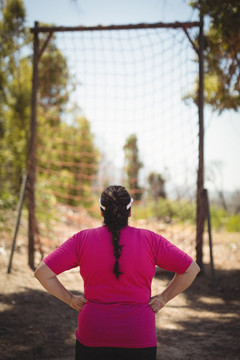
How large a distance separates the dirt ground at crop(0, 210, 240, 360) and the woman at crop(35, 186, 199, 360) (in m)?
1.46

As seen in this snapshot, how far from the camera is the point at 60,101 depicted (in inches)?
608

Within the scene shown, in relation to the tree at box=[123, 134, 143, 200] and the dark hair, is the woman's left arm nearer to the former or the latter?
the dark hair

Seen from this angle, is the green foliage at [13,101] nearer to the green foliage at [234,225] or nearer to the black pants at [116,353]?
the green foliage at [234,225]

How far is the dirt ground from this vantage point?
2.78 m

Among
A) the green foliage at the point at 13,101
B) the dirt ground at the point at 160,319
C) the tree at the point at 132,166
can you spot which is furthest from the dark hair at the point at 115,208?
the green foliage at the point at 13,101

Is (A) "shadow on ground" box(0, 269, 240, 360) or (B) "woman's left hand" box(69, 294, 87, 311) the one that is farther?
(A) "shadow on ground" box(0, 269, 240, 360)

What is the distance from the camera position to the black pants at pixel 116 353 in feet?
4.61

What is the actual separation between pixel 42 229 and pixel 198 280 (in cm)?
356

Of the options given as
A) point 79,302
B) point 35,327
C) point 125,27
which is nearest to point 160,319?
point 35,327

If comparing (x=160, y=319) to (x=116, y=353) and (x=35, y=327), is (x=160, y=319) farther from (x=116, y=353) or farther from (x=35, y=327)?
(x=116, y=353)

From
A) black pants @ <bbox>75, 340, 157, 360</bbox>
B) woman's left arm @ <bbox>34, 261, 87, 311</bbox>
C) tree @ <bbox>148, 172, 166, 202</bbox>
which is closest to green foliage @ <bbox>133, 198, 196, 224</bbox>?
tree @ <bbox>148, 172, 166, 202</bbox>

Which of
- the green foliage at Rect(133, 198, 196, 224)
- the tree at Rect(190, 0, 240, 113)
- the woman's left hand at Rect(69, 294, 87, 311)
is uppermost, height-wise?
the tree at Rect(190, 0, 240, 113)

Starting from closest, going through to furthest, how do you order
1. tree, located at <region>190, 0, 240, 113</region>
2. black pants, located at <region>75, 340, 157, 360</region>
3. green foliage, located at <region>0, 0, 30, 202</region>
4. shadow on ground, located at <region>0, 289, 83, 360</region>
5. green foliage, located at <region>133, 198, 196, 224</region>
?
black pants, located at <region>75, 340, 157, 360</region> → shadow on ground, located at <region>0, 289, 83, 360</region> → tree, located at <region>190, 0, 240, 113</region> → green foliage, located at <region>133, 198, 196, 224</region> → green foliage, located at <region>0, 0, 30, 202</region>

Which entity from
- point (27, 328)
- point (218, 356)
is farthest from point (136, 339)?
point (27, 328)
